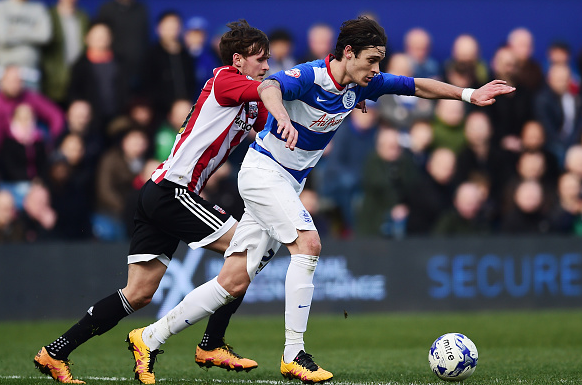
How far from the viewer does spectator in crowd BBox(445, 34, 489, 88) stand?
14422 mm

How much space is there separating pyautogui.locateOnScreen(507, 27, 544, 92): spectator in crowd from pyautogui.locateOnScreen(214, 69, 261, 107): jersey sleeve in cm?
911

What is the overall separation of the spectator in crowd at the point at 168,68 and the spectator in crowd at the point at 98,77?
570 millimetres

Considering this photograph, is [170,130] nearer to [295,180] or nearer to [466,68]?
[466,68]

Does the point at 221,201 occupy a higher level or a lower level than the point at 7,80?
lower

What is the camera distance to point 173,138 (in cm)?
1334

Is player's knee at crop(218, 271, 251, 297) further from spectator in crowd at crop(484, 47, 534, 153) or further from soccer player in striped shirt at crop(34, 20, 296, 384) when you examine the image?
spectator in crowd at crop(484, 47, 534, 153)

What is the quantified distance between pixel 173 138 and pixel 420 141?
3.70 metres

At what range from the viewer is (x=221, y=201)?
12867 mm

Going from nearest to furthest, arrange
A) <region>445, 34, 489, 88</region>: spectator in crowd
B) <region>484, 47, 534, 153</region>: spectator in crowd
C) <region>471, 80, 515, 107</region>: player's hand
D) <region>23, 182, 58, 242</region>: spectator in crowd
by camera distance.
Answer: <region>471, 80, 515, 107</region>: player's hand, <region>23, 182, 58, 242</region>: spectator in crowd, <region>445, 34, 489, 88</region>: spectator in crowd, <region>484, 47, 534, 153</region>: spectator in crowd

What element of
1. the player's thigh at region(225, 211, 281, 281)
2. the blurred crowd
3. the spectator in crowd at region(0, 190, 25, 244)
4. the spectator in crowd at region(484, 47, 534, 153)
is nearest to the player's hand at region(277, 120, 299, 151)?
the player's thigh at region(225, 211, 281, 281)

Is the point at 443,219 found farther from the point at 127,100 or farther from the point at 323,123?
the point at 323,123

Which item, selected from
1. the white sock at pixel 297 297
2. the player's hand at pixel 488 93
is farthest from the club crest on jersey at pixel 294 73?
the player's hand at pixel 488 93

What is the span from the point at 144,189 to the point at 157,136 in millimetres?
6482

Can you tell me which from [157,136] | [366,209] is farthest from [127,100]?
[366,209]
